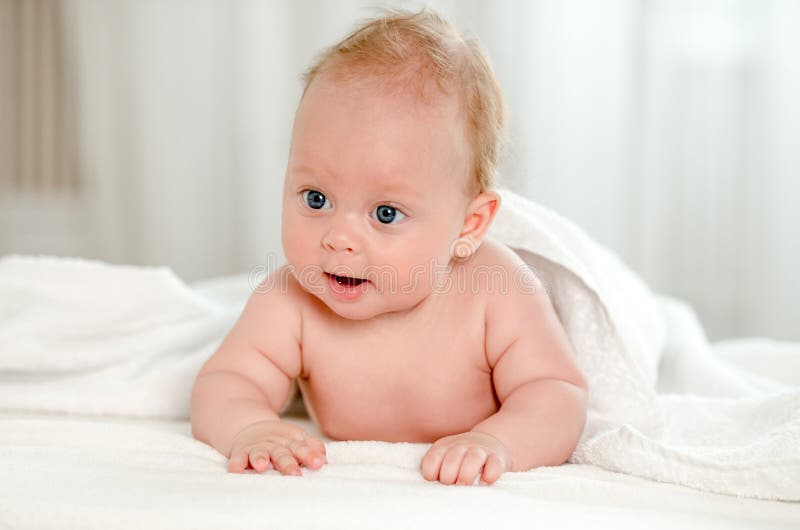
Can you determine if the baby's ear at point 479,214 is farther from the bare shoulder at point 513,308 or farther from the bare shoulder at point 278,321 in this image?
the bare shoulder at point 278,321

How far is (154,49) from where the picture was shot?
295cm

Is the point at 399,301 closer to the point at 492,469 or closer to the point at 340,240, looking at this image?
the point at 340,240

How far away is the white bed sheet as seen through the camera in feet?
2.43

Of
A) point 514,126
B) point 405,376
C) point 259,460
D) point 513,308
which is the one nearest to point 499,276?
point 513,308

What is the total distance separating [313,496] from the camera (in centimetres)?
79

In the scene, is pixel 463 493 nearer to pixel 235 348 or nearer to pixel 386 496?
pixel 386 496

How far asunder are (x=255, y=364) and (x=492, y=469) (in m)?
0.35

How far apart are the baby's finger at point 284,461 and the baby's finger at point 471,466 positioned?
159 mm

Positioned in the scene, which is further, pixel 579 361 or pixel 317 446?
pixel 579 361

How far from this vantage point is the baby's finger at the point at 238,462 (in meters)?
0.89

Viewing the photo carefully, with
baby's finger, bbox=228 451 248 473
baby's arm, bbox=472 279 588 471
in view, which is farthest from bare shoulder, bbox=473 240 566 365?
baby's finger, bbox=228 451 248 473

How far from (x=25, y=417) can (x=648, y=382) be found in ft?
2.59

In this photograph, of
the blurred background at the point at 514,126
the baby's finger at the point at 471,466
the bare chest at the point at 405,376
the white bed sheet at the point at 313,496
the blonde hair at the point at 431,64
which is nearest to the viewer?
the white bed sheet at the point at 313,496

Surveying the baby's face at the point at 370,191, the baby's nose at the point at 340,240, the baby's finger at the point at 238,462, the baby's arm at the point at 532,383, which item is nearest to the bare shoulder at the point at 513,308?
the baby's arm at the point at 532,383
